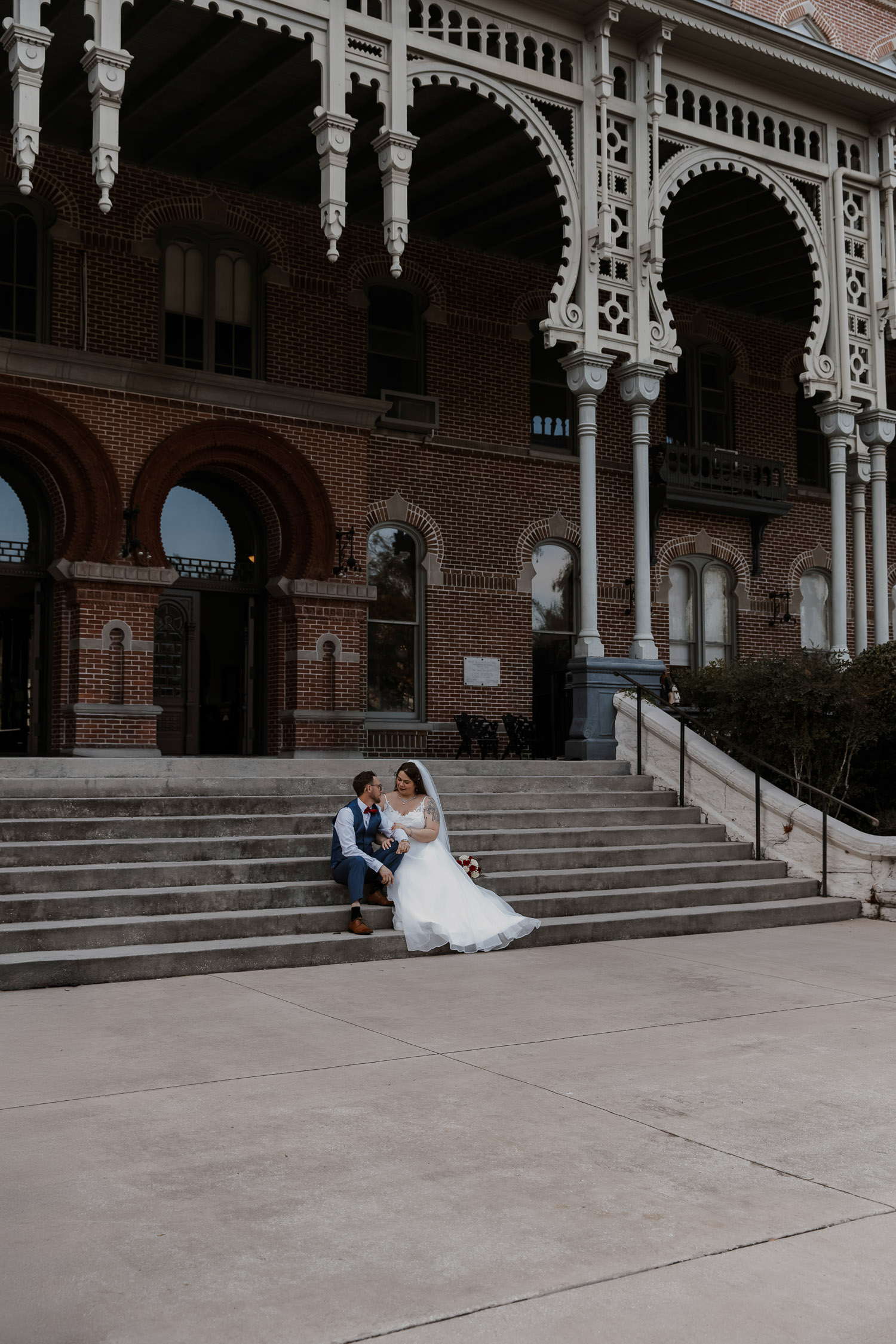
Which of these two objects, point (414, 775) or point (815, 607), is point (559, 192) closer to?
point (414, 775)

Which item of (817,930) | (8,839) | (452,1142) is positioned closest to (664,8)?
(817,930)

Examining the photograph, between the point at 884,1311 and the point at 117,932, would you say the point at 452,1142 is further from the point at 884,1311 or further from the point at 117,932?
the point at 117,932

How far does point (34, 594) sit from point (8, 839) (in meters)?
7.16

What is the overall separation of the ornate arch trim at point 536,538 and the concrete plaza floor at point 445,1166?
1242 cm

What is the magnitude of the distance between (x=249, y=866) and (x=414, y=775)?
146 cm

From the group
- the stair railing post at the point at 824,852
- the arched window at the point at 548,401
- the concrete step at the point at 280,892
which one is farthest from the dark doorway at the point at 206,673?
the stair railing post at the point at 824,852

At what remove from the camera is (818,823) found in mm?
12180

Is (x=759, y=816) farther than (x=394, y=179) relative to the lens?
No

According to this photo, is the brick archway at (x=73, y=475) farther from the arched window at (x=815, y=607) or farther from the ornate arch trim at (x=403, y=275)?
the arched window at (x=815, y=607)

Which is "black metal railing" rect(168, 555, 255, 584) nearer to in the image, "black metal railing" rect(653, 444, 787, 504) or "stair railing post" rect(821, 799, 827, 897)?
"black metal railing" rect(653, 444, 787, 504)

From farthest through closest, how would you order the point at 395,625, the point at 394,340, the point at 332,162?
the point at 394,340 → the point at 395,625 → the point at 332,162

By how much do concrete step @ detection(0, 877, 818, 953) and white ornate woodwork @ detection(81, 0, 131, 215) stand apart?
271 inches

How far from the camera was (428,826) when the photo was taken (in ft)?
32.2

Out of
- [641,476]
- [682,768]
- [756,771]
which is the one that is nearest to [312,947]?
[682,768]
